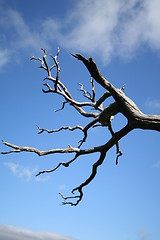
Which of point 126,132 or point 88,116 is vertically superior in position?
point 88,116

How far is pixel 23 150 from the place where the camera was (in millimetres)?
6418

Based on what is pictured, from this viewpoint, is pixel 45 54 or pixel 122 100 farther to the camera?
pixel 45 54

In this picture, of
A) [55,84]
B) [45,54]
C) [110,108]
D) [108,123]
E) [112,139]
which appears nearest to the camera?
[110,108]

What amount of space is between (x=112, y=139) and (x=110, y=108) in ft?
2.97

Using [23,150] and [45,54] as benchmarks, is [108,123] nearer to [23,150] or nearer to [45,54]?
[23,150]

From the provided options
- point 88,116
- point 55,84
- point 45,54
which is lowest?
point 88,116

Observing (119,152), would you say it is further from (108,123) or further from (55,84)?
(55,84)

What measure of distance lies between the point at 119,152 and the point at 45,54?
13.4 feet

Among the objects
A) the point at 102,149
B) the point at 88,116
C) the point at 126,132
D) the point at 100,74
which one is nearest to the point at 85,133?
the point at 88,116

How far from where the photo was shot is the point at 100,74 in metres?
5.00

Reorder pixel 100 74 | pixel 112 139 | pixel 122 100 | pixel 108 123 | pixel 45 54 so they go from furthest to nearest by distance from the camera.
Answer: pixel 45 54 < pixel 108 123 < pixel 112 139 < pixel 122 100 < pixel 100 74

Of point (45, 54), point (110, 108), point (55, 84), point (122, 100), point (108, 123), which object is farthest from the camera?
point (45, 54)

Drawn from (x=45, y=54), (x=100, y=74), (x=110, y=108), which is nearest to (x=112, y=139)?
(x=110, y=108)

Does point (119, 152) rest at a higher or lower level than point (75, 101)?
lower
